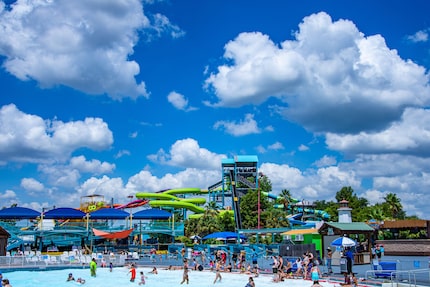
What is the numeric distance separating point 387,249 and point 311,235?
317 inches

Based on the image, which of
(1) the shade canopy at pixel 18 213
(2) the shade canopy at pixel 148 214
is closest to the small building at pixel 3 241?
(1) the shade canopy at pixel 18 213

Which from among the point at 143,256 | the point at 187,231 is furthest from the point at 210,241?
the point at 143,256

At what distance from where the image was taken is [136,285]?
2380cm

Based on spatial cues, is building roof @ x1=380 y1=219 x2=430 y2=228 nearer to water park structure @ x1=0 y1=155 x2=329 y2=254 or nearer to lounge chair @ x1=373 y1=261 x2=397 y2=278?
water park structure @ x1=0 y1=155 x2=329 y2=254

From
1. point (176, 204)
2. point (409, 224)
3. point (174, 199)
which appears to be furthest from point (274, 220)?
point (174, 199)

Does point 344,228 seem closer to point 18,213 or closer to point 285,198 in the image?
point 18,213

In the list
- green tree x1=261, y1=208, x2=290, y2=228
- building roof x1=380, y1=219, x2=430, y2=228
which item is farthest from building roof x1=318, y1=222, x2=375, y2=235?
green tree x1=261, y1=208, x2=290, y2=228

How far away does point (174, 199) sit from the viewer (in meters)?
66.6

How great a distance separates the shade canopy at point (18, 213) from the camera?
45.0 meters

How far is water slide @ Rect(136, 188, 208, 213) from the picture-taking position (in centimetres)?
6034

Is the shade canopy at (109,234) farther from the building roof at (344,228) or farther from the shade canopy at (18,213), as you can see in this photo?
the building roof at (344,228)

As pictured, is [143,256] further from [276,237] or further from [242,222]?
[242,222]

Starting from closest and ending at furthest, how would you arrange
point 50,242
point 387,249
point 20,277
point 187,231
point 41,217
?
1. point 20,277
2. point 387,249
3. point 41,217
4. point 50,242
5. point 187,231

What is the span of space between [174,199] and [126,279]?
40086 millimetres
